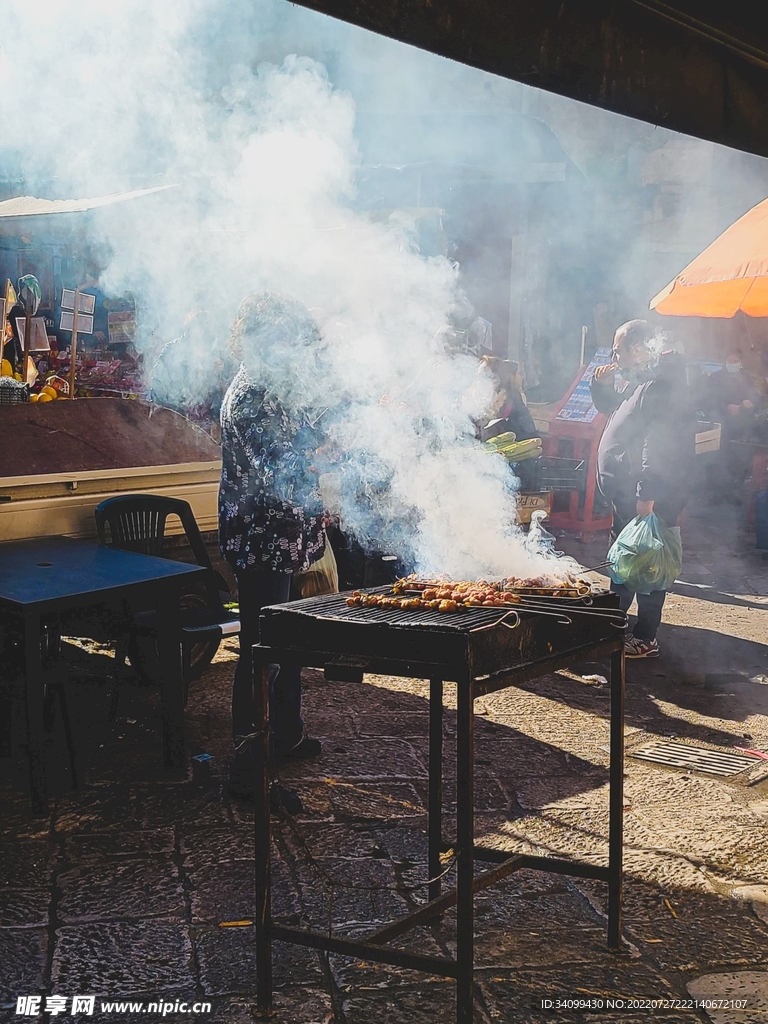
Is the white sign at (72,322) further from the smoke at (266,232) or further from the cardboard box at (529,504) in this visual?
the cardboard box at (529,504)

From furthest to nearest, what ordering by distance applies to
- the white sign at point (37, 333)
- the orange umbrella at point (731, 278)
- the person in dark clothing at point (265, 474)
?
the white sign at point (37, 333) < the orange umbrella at point (731, 278) < the person in dark clothing at point (265, 474)

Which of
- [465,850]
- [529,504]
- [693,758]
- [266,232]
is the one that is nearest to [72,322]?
[266,232]

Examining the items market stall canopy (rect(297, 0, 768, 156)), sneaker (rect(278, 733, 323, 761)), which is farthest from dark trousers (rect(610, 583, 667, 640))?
market stall canopy (rect(297, 0, 768, 156))

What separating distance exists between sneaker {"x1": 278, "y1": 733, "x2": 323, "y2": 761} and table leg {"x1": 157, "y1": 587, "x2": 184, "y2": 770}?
509mm

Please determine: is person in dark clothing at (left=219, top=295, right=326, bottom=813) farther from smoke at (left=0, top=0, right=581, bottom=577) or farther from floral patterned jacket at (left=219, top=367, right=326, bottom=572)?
smoke at (left=0, top=0, right=581, bottom=577)

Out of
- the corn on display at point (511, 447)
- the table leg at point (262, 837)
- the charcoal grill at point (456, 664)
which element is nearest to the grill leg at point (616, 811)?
the charcoal grill at point (456, 664)

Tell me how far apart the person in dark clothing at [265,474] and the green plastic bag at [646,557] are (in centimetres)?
312

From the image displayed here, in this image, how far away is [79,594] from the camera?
15.1ft

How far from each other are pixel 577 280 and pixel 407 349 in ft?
34.7

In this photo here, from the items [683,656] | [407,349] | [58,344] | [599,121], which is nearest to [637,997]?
[407,349]

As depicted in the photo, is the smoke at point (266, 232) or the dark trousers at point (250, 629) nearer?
the dark trousers at point (250, 629)

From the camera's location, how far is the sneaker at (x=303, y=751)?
5109 millimetres

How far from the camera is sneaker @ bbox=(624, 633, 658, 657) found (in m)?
7.16

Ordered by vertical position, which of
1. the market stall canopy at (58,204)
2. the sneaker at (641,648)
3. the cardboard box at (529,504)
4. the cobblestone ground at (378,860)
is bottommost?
the cobblestone ground at (378,860)
